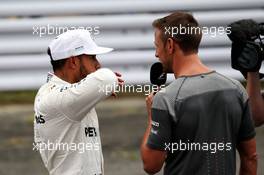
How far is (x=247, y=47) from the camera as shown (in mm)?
3938

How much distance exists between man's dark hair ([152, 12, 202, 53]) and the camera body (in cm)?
41

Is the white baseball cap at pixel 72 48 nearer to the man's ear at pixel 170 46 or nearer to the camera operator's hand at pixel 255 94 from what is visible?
the man's ear at pixel 170 46

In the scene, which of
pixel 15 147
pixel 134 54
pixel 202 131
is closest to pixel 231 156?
pixel 202 131

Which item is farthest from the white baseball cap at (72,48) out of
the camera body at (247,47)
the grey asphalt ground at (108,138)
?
the grey asphalt ground at (108,138)

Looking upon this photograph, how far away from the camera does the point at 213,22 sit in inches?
294

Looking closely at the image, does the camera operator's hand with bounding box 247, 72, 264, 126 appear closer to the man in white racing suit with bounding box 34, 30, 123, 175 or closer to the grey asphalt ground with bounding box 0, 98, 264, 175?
the man in white racing suit with bounding box 34, 30, 123, 175

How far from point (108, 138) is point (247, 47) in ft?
10.1

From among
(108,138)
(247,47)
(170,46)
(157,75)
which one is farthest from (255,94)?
(108,138)

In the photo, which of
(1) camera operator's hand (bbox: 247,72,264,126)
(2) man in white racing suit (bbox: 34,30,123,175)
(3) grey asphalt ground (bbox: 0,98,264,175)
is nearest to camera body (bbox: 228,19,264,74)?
(1) camera operator's hand (bbox: 247,72,264,126)

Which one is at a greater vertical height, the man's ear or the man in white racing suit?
the man's ear

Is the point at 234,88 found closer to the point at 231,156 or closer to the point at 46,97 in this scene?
the point at 231,156

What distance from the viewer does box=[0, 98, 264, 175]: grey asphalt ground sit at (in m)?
6.34

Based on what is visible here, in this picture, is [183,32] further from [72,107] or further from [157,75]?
[72,107]

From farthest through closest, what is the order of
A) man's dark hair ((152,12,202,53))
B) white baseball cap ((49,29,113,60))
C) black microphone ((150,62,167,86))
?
white baseball cap ((49,29,113,60)), black microphone ((150,62,167,86)), man's dark hair ((152,12,202,53))
